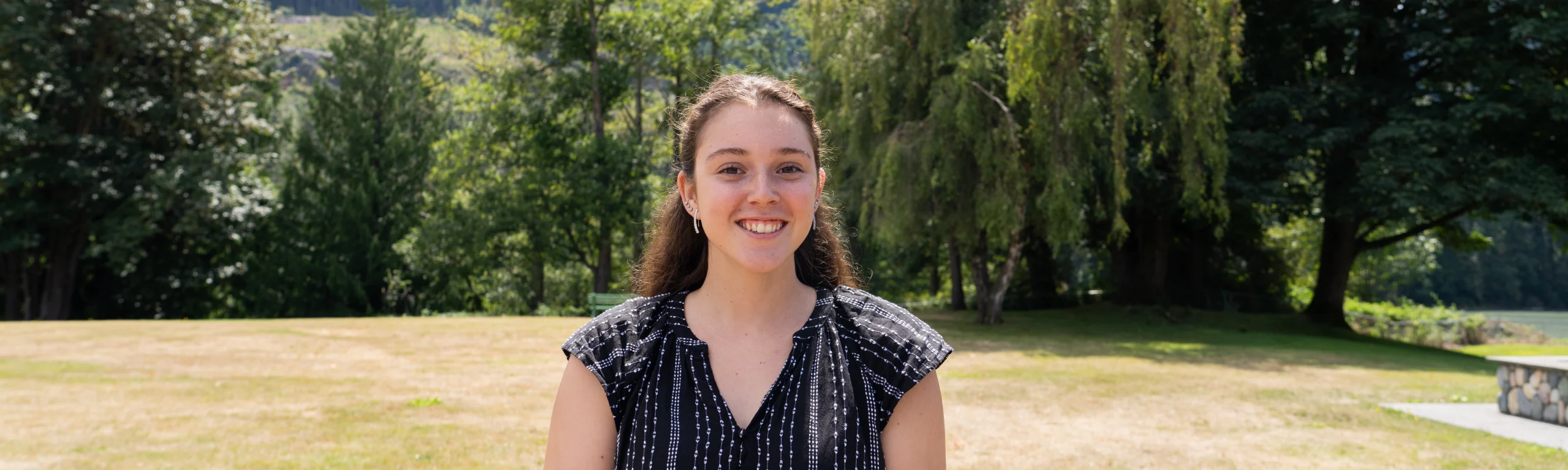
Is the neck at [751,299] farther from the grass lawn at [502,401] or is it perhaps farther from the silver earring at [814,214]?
the grass lawn at [502,401]

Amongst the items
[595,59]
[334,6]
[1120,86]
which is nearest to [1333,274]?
[1120,86]

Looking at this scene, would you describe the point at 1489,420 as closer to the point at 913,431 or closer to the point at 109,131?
the point at 913,431

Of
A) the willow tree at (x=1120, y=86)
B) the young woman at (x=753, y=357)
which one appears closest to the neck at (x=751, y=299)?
the young woman at (x=753, y=357)

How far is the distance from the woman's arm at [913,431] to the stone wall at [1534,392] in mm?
9223

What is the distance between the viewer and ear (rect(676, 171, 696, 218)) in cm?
235

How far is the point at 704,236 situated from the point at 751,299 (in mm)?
289

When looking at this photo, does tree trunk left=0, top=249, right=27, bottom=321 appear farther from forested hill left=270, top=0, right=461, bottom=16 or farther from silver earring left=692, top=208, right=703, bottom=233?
forested hill left=270, top=0, right=461, bottom=16

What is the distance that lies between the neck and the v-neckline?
3 centimetres

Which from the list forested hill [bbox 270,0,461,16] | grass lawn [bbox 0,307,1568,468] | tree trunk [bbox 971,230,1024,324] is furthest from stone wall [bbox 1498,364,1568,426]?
forested hill [bbox 270,0,461,16]

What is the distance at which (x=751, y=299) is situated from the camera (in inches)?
88.0

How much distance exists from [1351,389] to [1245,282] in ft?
62.4

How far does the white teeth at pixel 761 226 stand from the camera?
84.8 inches

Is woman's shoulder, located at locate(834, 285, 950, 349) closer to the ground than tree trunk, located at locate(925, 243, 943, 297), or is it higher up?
higher up

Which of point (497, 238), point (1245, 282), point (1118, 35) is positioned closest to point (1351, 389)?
point (1118, 35)
